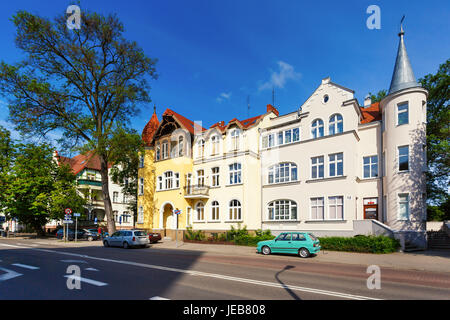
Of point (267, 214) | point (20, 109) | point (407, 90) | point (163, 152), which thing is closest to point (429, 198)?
point (407, 90)

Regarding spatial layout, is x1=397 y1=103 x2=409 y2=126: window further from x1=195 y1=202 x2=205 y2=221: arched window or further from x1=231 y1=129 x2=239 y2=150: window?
x1=195 y1=202 x2=205 y2=221: arched window

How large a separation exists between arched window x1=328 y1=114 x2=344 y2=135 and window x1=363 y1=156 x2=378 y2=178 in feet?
10.3

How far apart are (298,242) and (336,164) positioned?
8839 mm

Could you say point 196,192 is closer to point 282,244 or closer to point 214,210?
point 214,210

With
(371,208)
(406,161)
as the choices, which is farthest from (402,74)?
(371,208)

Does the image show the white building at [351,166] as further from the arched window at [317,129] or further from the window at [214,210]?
the window at [214,210]

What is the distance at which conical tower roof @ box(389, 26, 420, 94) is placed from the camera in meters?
22.6

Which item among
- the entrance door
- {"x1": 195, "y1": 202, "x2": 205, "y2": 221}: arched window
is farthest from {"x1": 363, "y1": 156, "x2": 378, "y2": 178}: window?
{"x1": 195, "y1": 202, "x2": 205, "y2": 221}: arched window

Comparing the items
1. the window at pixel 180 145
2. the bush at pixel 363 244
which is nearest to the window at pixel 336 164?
the bush at pixel 363 244

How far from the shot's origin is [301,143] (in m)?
26.1

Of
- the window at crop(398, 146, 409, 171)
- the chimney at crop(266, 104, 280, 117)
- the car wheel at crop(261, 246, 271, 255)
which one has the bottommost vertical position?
the car wheel at crop(261, 246, 271, 255)

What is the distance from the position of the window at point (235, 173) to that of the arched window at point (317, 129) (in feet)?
24.0

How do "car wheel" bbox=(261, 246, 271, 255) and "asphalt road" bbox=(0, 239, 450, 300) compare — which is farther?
"car wheel" bbox=(261, 246, 271, 255)
